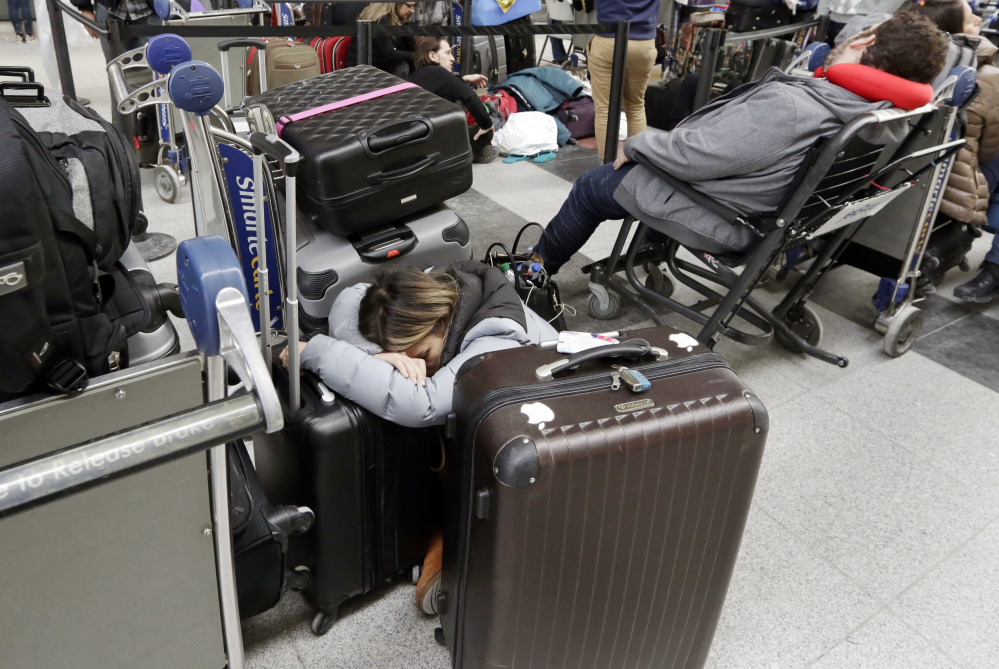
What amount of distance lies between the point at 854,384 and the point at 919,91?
0.96 metres

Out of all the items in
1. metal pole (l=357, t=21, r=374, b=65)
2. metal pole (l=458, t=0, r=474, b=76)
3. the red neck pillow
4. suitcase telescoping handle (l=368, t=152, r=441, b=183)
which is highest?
the red neck pillow

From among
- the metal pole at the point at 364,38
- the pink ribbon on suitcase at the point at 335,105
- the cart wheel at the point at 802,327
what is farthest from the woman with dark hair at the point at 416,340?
the metal pole at the point at 364,38

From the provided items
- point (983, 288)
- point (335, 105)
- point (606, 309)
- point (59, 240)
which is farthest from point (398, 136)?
point (983, 288)

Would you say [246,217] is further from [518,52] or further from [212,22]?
[518,52]

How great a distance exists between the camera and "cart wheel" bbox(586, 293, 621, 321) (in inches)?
112

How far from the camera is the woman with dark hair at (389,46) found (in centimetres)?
414

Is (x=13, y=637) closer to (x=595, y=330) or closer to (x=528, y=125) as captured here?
(x=595, y=330)

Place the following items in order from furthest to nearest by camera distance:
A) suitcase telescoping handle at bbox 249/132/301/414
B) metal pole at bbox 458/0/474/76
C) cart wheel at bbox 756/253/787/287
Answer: metal pole at bbox 458/0/474/76
cart wheel at bbox 756/253/787/287
suitcase telescoping handle at bbox 249/132/301/414

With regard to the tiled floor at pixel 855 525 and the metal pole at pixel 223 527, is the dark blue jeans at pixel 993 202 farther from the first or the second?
the metal pole at pixel 223 527

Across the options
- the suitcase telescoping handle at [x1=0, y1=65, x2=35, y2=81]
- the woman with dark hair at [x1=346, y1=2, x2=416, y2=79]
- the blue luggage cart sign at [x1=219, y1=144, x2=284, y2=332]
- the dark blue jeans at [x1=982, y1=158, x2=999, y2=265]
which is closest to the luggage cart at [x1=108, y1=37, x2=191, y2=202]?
the woman with dark hair at [x1=346, y1=2, x2=416, y2=79]

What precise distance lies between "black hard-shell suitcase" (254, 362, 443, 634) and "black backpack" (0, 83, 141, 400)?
1.21 ft

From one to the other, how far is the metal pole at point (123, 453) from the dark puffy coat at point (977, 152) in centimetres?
275

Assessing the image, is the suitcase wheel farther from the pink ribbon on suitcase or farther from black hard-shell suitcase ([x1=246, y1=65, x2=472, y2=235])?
the pink ribbon on suitcase

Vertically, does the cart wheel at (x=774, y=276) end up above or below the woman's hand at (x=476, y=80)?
below
